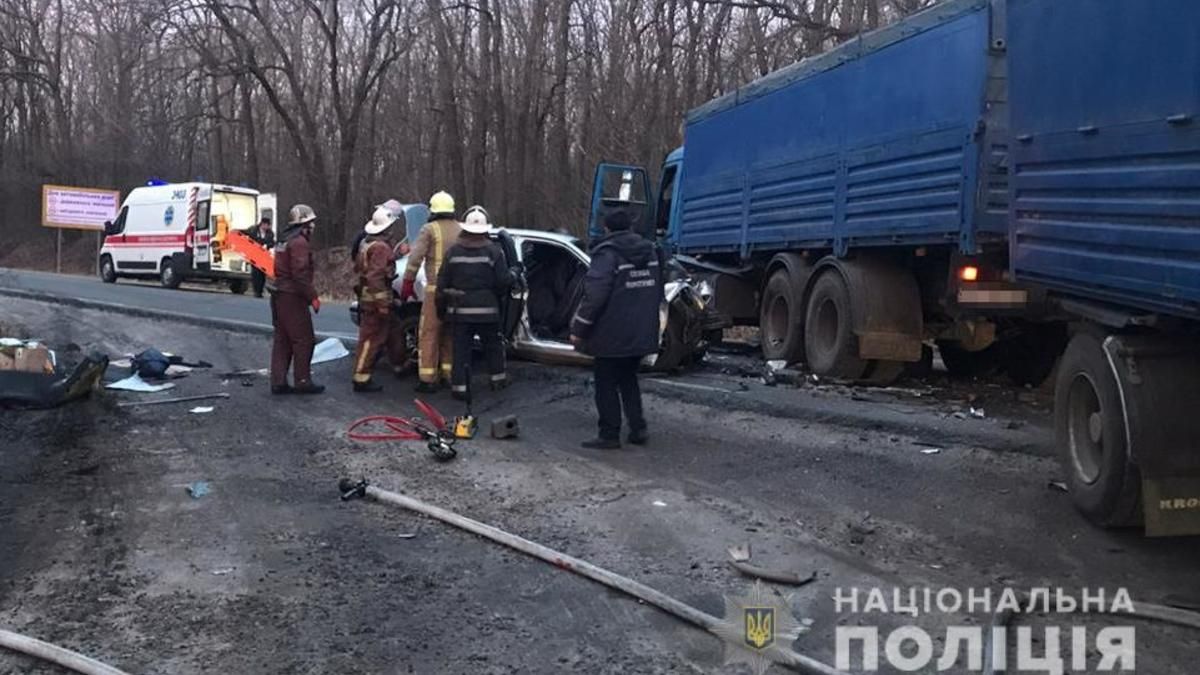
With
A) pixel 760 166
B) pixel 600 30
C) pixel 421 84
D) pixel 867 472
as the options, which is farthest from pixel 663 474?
pixel 421 84

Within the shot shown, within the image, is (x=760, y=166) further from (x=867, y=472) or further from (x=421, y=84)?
(x=421, y=84)

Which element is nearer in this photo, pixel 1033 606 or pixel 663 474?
pixel 1033 606

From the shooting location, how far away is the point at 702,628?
452cm

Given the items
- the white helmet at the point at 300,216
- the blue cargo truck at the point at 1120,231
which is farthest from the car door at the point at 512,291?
the blue cargo truck at the point at 1120,231

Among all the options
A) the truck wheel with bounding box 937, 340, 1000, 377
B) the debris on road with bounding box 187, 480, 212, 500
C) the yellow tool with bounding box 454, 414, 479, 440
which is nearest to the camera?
the debris on road with bounding box 187, 480, 212, 500

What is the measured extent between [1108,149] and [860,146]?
5.38 metres

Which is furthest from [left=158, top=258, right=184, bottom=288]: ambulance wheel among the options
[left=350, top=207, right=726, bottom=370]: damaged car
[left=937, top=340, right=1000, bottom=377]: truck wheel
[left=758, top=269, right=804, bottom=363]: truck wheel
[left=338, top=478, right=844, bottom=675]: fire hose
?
[left=338, top=478, right=844, bottom=675]: fire hose

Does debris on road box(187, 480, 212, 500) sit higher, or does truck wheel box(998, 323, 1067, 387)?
truck wheel box(998, 323, 1067, 387)

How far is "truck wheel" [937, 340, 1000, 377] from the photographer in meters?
11.4

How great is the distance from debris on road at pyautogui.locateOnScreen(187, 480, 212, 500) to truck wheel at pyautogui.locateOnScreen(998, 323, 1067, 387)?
7.09m

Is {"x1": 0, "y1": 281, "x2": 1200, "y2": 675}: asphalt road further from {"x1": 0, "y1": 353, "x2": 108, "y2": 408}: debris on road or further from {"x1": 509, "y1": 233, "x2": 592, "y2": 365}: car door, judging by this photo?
{"x1": 509, "y1": 233, "x2": 592, "y2": 365}: car door

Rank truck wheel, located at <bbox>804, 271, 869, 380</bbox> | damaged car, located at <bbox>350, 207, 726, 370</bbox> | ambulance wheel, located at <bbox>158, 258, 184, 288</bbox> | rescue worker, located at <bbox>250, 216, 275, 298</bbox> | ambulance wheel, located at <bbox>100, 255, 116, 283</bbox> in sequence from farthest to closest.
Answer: ambulance wheel, located at <bbox>100, 255, 116, 283</bbox>
ambulance wheel, located at <bbox>158, 258, 184, 288</bbox>
rescue worker, located at <bbox>250, 216, 275, 298</bbox>
damaged car, located at <bbox>350, 207, 726, 370</bbox>
truck wheel, located at <bbox>804, 271, 869, 380</bbox>

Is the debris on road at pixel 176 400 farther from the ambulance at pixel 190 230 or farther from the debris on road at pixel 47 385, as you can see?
the ambulance at pixel 190 230

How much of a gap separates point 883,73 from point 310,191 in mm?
30301
